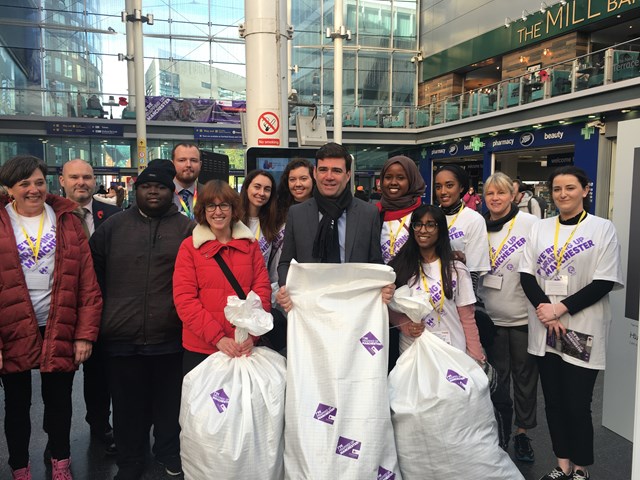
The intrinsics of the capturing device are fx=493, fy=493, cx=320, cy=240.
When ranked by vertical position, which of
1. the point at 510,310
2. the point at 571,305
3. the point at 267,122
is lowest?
the point at 510,310

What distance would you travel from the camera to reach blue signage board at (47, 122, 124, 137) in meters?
21.2

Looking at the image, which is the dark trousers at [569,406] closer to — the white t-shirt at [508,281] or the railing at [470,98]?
the white t-shirt at [508,281]

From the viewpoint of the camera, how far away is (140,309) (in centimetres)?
292

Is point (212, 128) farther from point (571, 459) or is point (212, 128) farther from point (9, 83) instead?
point (571, 459)

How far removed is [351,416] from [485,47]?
2357 centimetres

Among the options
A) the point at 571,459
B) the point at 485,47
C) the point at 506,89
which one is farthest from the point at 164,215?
the point at 485,47

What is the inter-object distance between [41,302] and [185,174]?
1674 millimetres

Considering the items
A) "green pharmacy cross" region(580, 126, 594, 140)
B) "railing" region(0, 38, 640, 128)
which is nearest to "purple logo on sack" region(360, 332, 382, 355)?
"railing" region(0, 38, 640, 128)

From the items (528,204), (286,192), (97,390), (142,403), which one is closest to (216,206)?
(286,192)

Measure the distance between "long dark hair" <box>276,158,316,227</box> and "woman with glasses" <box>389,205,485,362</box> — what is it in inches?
46.2

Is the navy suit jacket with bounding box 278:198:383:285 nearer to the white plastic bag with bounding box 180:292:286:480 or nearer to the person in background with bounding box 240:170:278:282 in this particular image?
the white plastic bag with bounding box 180:292:286:480

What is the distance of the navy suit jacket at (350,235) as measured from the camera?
9.50 ft

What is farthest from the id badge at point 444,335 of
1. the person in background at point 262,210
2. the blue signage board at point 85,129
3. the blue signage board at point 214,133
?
the blue signage board at point 85,129

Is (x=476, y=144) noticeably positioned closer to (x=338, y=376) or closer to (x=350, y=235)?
(x=350, y=235)
